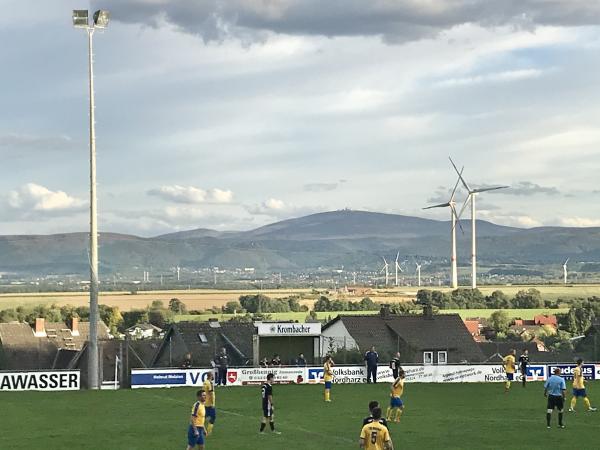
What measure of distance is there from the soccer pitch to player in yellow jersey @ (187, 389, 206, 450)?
329 cm

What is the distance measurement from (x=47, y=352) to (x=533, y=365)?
154 feet

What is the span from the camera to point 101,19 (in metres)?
53.3

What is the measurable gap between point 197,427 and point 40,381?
27092 millimetres

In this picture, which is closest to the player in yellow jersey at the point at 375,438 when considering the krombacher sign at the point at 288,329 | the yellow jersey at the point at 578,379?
the yellow jersey at the point at 578,379

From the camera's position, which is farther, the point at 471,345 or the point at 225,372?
the point at 471,345

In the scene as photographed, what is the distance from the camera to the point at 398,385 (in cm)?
3722

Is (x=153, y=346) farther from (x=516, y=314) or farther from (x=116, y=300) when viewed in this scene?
(x=116, y=300)

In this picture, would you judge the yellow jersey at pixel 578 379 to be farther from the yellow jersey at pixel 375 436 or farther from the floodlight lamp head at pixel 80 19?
the floodlight lamp head at pixel 80 19

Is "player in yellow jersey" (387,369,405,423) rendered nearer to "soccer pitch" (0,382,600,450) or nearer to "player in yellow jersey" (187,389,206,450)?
"soccer pitch" (0,382,600,450)

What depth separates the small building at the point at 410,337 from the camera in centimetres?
7738

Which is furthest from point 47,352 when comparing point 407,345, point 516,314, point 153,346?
point 516,314

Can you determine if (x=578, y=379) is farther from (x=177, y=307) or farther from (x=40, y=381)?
(x=177, y=307)

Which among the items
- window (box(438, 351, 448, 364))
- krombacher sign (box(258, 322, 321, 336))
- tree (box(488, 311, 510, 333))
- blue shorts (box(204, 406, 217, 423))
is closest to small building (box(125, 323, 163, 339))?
tree (box(488, 311, 510, 333))

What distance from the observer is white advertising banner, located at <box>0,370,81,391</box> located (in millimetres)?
51094
